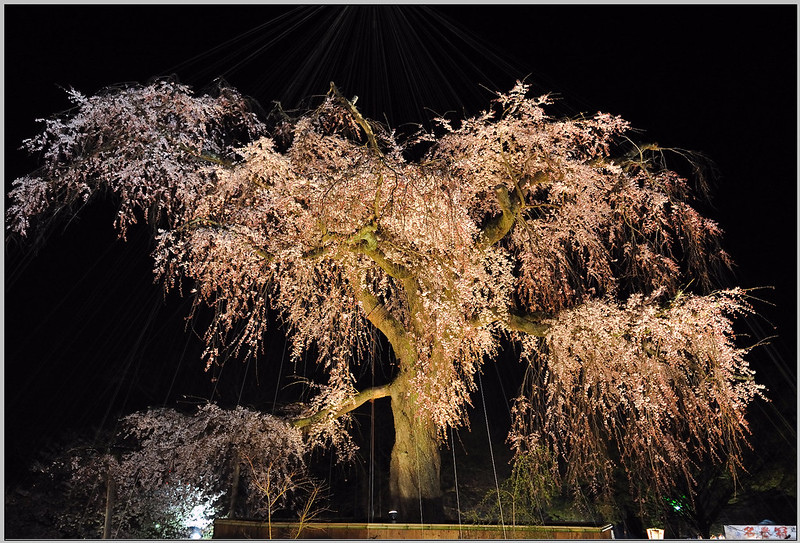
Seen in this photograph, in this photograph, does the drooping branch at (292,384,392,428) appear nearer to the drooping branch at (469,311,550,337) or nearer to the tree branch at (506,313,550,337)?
the drooping branch at (469,311,550,337)

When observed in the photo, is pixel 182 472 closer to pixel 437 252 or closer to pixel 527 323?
pixel 437 252

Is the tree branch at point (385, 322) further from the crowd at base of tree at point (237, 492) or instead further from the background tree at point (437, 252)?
the crowd at base of tree at point (237, 492)

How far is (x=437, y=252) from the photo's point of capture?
275 inches

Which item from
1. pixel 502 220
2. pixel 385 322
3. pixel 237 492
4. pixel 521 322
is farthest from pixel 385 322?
pixel 237 492

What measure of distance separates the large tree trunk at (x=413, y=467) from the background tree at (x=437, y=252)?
0.02 m

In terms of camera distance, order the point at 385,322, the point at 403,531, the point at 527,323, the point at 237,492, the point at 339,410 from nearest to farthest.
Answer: the point at 403,531, the point at 527,323, the point at 339,410, the point at 385,322, the point at 237,492

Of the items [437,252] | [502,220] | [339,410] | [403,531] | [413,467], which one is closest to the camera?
[403,531]

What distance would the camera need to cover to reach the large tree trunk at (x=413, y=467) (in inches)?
293

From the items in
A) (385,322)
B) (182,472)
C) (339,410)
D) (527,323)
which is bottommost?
(182,472)

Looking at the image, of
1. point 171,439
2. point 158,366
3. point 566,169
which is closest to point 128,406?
point 158,366

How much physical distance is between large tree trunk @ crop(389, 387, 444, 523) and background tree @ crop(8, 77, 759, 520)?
1.0 inches

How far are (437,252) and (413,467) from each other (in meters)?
2.69

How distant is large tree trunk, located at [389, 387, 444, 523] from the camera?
7453 millimetres

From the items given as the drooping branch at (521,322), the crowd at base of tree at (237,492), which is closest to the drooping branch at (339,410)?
the crowd at base of tree at (237,492)
